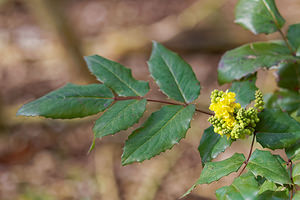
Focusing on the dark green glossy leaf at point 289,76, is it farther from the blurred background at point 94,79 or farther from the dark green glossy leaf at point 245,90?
the blurred background at point 94,79

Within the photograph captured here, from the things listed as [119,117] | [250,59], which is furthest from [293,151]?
[119,117]

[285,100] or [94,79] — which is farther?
[94,79]

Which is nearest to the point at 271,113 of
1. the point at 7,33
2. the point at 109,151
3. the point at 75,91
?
the point at 75,91

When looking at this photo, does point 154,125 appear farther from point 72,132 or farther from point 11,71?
point 11,71

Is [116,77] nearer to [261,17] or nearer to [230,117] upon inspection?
[230,117]

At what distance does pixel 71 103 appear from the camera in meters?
1.16

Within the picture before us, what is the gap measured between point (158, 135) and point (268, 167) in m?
0.35

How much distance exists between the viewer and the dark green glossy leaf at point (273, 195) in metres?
0.88

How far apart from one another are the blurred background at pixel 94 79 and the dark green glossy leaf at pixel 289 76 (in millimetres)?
1803

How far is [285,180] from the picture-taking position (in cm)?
87

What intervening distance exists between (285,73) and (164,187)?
2.23 m

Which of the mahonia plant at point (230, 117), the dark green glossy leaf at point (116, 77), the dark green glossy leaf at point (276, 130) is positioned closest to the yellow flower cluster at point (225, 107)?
the mahonia plant at point (230, 117)

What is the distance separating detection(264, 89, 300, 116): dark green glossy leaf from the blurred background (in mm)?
1717

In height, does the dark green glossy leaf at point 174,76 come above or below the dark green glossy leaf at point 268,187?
above
